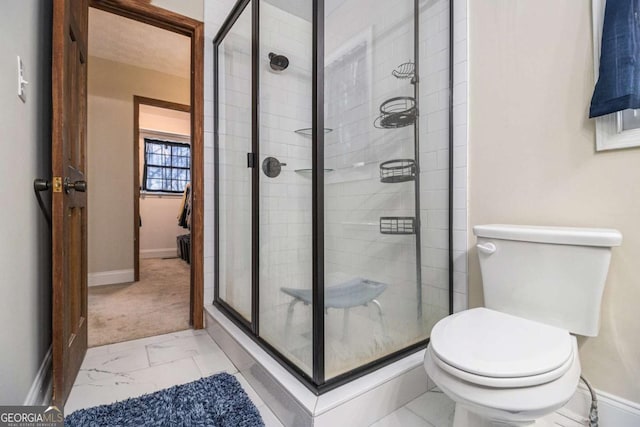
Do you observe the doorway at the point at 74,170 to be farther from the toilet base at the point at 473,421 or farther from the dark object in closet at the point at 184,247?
the dark object in closet at the point at 184,247

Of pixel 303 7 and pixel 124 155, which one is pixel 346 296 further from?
pixel 124 155

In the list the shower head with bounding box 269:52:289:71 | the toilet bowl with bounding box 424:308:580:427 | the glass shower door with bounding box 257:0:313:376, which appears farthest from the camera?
the shower head with bounding box 269:52:289:71

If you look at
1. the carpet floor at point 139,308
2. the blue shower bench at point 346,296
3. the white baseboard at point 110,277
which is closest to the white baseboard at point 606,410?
the blue shower bench at point 346,296

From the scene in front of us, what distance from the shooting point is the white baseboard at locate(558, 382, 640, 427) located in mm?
1074

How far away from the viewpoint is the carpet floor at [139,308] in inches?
80.7

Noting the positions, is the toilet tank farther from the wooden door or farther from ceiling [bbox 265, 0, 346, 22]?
the wooden door

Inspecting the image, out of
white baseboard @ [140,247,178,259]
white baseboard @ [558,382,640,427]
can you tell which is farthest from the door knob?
white baseboard @ [140,247,178,259]


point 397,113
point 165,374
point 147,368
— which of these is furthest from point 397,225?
point 147,368

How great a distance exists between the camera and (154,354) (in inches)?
68.7

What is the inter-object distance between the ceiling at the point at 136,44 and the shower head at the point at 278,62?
1.70m

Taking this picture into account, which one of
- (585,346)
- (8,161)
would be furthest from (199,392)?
(585,346)

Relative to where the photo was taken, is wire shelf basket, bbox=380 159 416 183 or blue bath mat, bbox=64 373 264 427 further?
wire shelf basket, bbox=380 159 416 183

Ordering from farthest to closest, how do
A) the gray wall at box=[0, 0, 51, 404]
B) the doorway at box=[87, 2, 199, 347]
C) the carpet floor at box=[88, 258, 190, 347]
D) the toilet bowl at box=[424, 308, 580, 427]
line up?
the doorway at box=[87, 2, 199, 347], the carpet floor at box=[88, 258, 190, 347], the gray wall at box=[0, 0, 51, 404], the toilet bowl at box=[424, 308, 580, 427]

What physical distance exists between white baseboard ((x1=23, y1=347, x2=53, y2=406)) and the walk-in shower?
0.84 m
